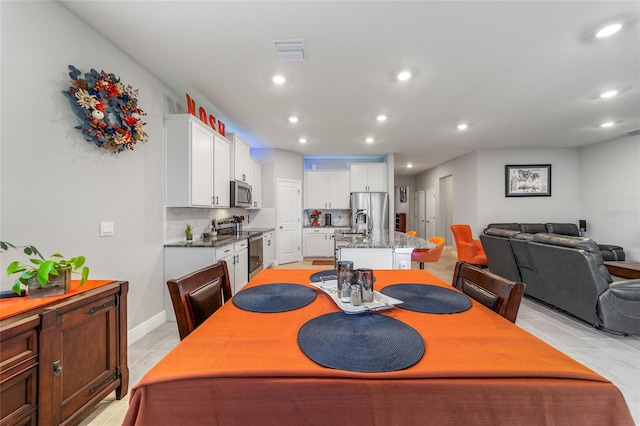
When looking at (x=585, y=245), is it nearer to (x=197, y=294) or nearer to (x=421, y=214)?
(x=197, y=294)

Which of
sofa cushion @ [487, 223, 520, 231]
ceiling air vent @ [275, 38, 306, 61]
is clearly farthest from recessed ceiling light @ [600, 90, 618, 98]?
ceiling air vent @ [275, 38, 306, 61]

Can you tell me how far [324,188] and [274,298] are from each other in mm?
5527

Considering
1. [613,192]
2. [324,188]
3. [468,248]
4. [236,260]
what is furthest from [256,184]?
[613,192]

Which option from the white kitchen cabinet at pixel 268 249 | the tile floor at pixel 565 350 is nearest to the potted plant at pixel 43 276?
the tile floor at pixel 565 350

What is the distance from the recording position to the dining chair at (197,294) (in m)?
1.06

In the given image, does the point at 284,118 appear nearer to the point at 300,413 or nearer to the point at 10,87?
the point at 10,87

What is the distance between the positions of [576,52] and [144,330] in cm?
476

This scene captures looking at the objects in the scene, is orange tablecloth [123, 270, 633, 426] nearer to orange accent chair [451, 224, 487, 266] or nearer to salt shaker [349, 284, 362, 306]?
salt shaker [349, 284, 362, 306]

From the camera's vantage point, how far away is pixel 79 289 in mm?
1478

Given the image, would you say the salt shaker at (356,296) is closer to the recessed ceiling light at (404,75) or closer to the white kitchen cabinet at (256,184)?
the recessed ceiling light at (404,75)

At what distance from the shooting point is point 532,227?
18.4 feet

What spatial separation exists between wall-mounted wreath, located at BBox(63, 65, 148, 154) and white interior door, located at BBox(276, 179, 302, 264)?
12.2ft

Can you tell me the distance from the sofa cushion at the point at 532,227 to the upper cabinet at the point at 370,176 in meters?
3.06

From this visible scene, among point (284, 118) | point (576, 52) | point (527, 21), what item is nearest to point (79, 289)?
point (284, 118)
